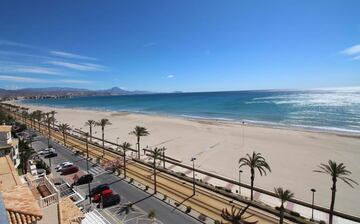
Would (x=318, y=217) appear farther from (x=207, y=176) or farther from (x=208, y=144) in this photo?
(x=208, y=144)

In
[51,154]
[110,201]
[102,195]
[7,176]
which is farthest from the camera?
[51,154]

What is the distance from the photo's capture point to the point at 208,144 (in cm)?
5269

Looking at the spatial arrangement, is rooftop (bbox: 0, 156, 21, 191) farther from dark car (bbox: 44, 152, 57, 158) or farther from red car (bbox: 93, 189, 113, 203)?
dark car (bbox: 44, 152, 57, 158)

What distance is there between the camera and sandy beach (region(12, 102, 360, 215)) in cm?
3082

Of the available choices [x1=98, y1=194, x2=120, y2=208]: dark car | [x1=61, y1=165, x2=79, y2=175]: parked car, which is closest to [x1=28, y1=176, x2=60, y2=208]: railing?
[x1=98, y1=194, x2=120, y2=208]: dark car

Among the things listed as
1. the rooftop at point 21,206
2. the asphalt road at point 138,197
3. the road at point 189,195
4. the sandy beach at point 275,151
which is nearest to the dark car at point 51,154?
the asphalt road at point 138,197

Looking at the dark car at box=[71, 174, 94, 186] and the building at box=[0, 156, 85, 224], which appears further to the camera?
the dark car at box=[71, 174, 94, 186]

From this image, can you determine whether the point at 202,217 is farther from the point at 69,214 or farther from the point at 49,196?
the point at 49,196

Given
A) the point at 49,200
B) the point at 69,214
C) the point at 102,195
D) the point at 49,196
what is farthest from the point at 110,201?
the point at 49,196

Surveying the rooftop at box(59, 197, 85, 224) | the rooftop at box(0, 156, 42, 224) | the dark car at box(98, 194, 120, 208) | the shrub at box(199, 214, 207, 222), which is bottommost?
the shrub at box(199, 214, 207, 222)

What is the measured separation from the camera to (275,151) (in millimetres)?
46281

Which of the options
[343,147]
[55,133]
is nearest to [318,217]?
[343,147]

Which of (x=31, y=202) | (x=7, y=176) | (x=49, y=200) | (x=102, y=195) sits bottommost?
(x=102, y=195)

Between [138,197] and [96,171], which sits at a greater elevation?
[96,171]
